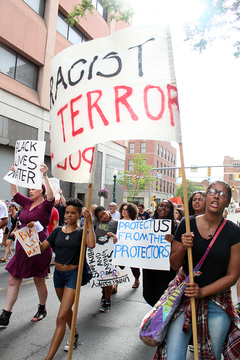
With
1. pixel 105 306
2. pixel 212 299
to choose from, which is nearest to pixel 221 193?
pixel 212 299

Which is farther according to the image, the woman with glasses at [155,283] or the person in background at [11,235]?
the person in background at [11,235]

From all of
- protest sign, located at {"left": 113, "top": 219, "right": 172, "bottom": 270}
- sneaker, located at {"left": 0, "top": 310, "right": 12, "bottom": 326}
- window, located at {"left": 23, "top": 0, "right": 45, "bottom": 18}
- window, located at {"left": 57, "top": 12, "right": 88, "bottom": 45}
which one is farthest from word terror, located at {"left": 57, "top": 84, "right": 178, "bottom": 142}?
window, located at {"left": 57, "top": 12, "right": 88, "bottom": 45}

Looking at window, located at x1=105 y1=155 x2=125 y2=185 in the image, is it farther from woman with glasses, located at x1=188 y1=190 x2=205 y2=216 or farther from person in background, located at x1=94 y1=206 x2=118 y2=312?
woman with glasses, located at x1=188 y1=190 x2=205 y2=216

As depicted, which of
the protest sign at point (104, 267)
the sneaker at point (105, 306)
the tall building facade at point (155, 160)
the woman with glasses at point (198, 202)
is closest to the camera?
the woman with glasses at point (198, 202)

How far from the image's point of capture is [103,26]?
23.6m

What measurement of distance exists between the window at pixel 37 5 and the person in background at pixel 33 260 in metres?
15.7

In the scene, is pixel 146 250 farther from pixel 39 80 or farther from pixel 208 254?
pixel 39 80

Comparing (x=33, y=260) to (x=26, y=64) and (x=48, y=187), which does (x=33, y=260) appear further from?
(x=26, y=64)

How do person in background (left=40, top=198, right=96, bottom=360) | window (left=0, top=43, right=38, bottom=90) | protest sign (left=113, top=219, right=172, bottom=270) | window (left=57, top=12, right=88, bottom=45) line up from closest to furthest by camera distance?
person in background (left=40, top=198, right=96, bottom=360)
protest sign (left=113, top=219, right=172, bottom=270)
window (left=0, top=43, right=38, bottom=90)
window (left=57, top=12, right=88, bottom=45)

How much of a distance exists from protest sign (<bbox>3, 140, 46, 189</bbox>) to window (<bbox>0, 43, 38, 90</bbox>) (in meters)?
12.5

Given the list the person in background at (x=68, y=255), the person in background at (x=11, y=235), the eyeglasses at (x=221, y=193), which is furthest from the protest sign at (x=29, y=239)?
the person in background at (x=11, y=235)

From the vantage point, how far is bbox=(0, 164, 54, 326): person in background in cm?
404

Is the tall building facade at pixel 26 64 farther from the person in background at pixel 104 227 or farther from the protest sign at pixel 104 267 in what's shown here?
the protest sign at pixel 104 267

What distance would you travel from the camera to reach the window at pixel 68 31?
63.0 ft
